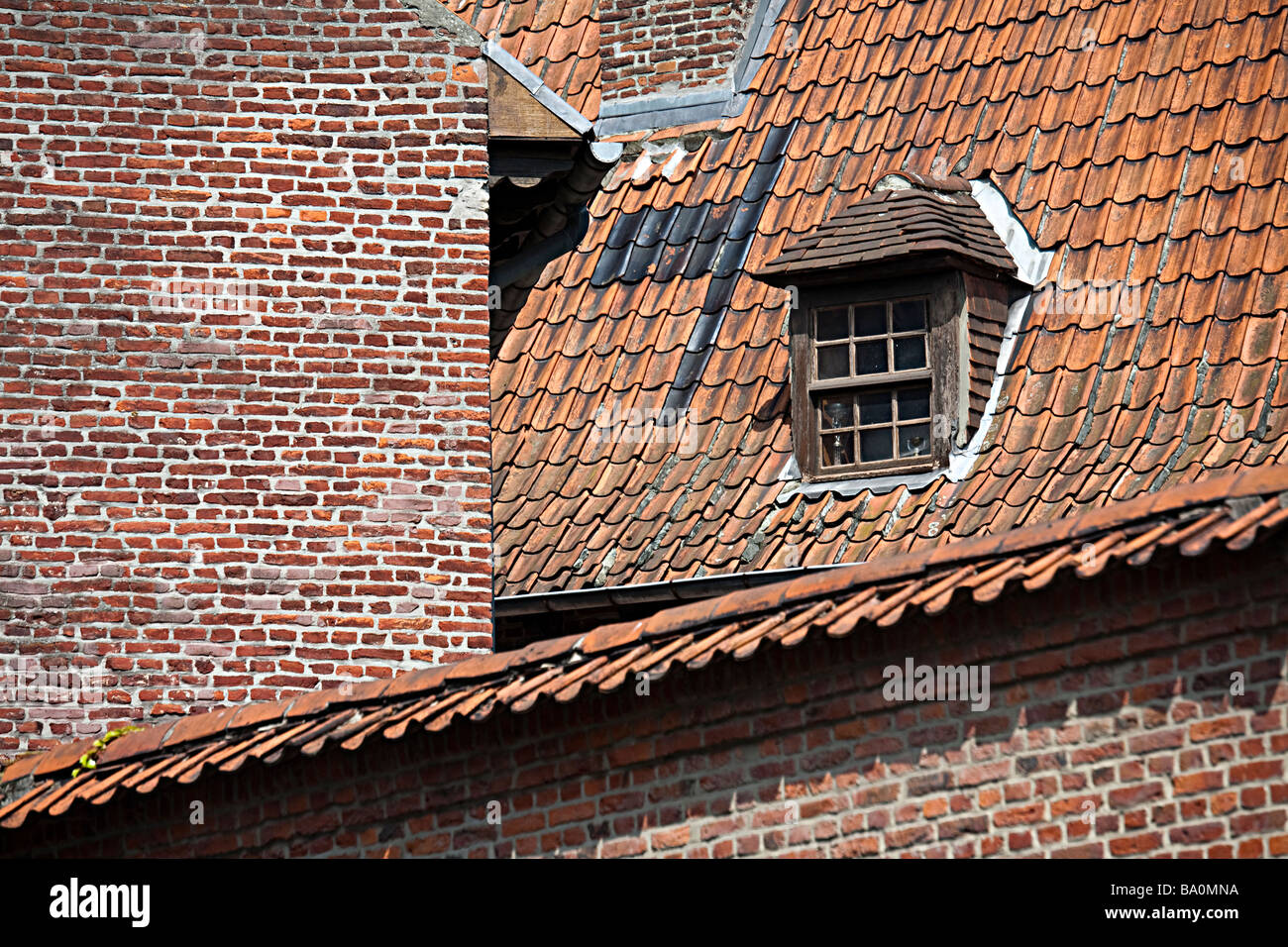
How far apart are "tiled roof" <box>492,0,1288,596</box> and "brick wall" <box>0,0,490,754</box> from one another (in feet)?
3.80

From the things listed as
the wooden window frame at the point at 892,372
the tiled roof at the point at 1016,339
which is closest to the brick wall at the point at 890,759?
the tiled roof at the point at 1016,339

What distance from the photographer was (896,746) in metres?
8.32

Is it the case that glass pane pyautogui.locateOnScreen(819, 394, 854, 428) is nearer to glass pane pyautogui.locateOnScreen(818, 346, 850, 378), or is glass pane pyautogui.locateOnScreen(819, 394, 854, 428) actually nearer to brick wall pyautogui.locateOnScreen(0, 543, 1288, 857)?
glass pane pyautogui.locateOnScreen(818, 346, 850, 378)

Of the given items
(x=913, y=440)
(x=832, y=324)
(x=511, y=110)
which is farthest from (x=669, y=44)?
(x=913, y=440)

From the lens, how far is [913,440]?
11766mm

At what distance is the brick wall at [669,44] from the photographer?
14.5 m

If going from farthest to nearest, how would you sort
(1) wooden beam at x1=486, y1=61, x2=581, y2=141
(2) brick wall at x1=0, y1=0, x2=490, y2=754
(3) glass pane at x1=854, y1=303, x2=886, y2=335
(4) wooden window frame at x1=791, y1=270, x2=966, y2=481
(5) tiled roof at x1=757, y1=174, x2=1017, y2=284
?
(1) wooden beam at x1=486, y1=61, x2=581, y2=141 → (3) glass pane at x1=854, y1=303, x2=886, y2=335 → (5) tiled roof at x1=757, y1=174, x2=1017, y2=284 → (4) wooden window frame at x1=791, y1=270, x2=966, y2=481 → (2) brick wall at x1=0, y1=0, x2=490, y2=754

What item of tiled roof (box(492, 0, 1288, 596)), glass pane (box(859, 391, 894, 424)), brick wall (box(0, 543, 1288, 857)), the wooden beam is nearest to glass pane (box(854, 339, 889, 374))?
glass pane (box(859, 391, 894, 424))

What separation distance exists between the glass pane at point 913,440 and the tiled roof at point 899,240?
3.00 feet

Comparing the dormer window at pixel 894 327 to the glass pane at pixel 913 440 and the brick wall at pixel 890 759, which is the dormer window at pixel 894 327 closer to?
the glass pane at pixel 913 440

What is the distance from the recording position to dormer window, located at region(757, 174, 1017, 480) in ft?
38.1

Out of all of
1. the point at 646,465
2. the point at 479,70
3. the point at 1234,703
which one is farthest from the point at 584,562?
the point at 1234,703

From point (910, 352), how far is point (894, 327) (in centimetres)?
19

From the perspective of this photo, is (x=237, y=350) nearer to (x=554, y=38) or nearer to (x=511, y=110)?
(x=511, y=110)
